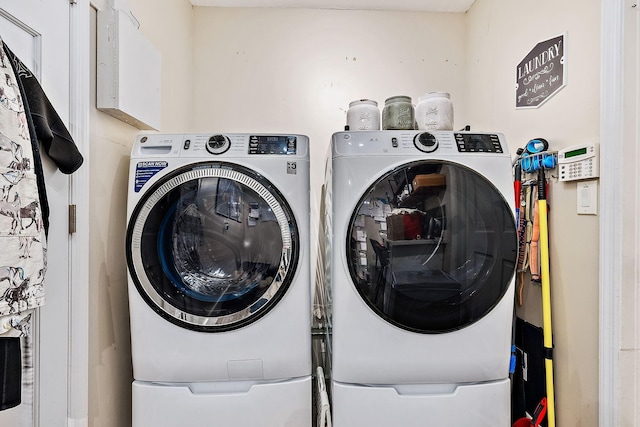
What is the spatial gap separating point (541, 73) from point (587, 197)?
0.65 meters

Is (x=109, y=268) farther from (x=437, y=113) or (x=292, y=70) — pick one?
(x=292, y=70)

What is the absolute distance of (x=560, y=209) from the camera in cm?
147

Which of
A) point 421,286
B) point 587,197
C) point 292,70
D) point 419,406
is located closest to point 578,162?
point 587,197

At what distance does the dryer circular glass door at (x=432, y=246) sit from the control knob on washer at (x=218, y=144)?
554 mm

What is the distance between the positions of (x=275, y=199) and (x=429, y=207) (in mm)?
569

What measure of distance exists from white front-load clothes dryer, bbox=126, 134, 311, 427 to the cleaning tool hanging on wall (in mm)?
972

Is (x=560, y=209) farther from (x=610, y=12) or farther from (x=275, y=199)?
(x=275, y=199)

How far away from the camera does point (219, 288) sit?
132cm

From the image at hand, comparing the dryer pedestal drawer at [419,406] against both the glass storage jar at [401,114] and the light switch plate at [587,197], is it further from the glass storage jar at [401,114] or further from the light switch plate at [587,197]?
the glass storage jar at [401,114]

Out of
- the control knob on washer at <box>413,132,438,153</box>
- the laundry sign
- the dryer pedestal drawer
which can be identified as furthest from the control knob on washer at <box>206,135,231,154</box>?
the laundry sign

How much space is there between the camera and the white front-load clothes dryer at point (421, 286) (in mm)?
1293

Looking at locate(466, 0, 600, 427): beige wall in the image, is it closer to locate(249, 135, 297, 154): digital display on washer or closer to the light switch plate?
the light switch plate

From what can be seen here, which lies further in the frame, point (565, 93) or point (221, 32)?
point (221, 32)

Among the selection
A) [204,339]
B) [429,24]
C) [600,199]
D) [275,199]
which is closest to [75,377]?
[204,339]
